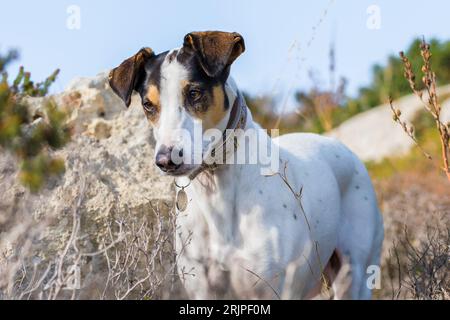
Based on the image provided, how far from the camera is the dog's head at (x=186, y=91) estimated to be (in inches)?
178

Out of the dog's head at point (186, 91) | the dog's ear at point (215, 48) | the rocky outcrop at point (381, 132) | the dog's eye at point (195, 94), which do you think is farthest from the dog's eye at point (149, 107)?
the rocky outcrop at point (381, 132)

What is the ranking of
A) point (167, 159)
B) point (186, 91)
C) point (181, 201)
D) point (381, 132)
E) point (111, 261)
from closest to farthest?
point (167, 159) → point (186, 91) → point (181, 201) → point (111, 261) → point (381, 132)

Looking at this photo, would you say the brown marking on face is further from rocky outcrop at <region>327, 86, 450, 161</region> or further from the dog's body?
rocky outcrop at <region>327, 86, 450, 161</region>

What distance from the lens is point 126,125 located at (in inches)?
250

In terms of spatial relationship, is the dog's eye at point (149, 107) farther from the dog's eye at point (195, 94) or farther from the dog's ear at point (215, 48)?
the dog's ear at point (215, 48)

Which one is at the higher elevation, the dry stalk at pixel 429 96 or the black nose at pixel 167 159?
the dry stalk at pixel 429 96

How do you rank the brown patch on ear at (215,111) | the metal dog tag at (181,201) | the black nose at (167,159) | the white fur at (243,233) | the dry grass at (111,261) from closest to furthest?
1. the black nose at (167,159)
2. the dry grass at (111,261)
3. the brown patch on ear at (215,111)
4. the white fur at (243,233)
5. the metal dog tag at (181,201)

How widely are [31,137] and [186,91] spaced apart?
1091 mm

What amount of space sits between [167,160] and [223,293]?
0.91 metres

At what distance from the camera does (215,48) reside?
15.9ft

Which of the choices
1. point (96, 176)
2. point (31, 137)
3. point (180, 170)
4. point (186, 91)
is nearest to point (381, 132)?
point (96, 176)

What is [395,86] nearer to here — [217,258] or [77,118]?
[77,118]

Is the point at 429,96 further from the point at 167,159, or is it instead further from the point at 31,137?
the point at 31,137
